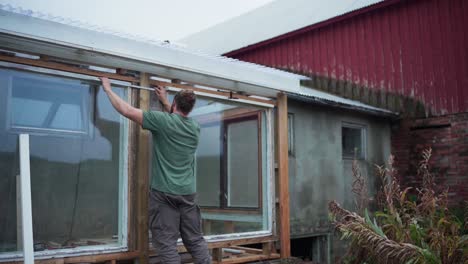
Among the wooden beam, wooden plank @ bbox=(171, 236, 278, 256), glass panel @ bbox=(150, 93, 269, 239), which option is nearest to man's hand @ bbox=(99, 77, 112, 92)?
the wooden beam

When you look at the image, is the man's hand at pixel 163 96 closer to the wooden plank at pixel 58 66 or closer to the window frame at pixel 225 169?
the wooden plank at pixel 58 66

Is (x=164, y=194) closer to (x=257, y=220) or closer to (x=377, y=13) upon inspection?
(x=257, y=220)

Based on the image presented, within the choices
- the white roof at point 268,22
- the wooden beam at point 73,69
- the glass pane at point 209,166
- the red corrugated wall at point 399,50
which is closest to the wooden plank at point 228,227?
the glass pane at point 209,166

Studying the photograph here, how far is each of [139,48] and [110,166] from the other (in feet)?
3.57

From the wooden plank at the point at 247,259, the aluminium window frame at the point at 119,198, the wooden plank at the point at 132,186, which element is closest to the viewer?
the aluminium window frame at the point at 119,198

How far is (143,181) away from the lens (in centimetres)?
419

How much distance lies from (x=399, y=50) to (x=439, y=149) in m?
2.50

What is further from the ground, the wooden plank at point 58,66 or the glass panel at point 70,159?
the wooden plank at point 58,66

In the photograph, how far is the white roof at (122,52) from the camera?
346 cm

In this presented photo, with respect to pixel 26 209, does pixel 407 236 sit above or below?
below

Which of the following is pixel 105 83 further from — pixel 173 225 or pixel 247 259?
pixel 247 259

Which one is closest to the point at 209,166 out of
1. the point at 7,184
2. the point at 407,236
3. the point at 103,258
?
the point at 103,258

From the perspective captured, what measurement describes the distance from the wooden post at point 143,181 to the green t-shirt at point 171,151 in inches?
11.0

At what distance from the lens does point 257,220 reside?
537cm
